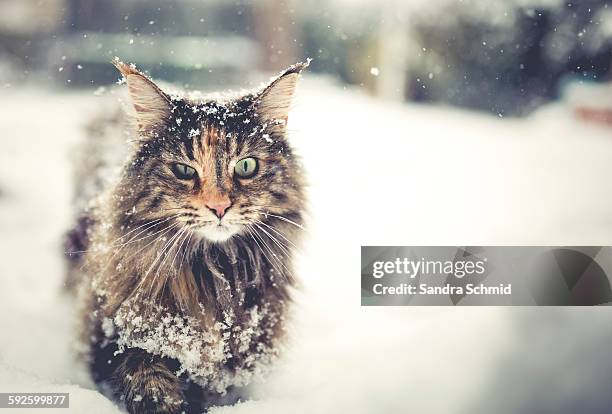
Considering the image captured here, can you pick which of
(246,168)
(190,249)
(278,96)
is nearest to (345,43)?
(278,96)

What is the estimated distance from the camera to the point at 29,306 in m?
1.36

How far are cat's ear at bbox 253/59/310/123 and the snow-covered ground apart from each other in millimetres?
52

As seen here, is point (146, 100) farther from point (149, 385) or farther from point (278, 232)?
point (149, 385)

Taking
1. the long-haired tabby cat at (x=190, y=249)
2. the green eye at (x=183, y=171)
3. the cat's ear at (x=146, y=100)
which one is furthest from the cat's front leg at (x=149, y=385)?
the cat's ear at (x=146, y=100)

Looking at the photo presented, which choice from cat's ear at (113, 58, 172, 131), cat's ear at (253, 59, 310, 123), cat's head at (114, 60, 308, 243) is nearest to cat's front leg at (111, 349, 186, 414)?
cat's head at (114, 60, 308, 243)

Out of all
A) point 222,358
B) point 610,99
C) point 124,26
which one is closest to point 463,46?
point 610,99

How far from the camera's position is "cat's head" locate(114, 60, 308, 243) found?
1165mm

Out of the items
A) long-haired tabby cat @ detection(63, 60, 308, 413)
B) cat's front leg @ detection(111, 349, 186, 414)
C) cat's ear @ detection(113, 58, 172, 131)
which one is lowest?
cat's front leg @ detection(111, 349, 186, 414)

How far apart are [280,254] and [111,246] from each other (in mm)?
424

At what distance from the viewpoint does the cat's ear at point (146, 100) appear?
117 cm

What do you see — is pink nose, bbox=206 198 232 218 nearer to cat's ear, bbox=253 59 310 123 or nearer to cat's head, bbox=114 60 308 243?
cat's head, bbox=114 60 308 243

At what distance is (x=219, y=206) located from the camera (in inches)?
45.2

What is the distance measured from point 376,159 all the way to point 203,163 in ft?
1.56

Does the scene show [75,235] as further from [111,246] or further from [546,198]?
[546,198]
